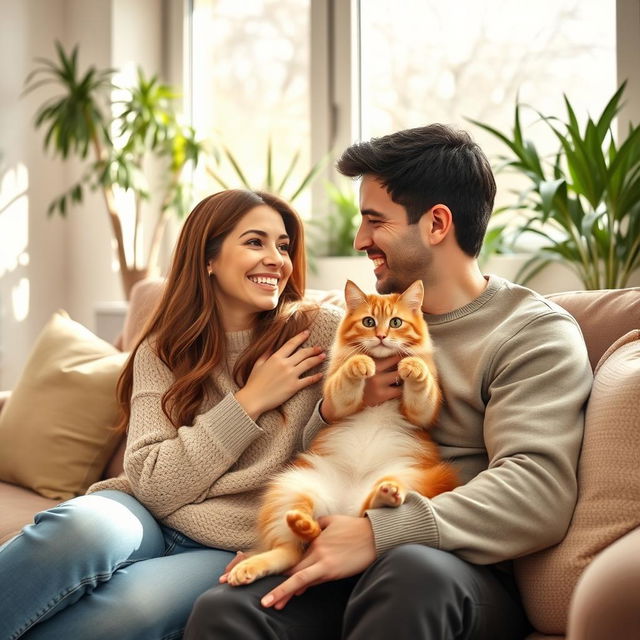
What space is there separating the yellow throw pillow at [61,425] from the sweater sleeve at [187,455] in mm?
512

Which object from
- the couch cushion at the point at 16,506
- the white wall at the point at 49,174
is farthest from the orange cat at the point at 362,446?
the white wall at the point at 49,174

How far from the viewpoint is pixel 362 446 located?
1.54 m

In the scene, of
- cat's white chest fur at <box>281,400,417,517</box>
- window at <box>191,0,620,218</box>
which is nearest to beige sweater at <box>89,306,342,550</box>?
cat's white chest fur at <box>281,400,417,517</box>

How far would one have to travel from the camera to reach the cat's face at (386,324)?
1.56 metres

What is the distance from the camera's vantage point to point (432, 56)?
3275 millimetres

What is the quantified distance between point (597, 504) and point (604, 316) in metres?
0.53

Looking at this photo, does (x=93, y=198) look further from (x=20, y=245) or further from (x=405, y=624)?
(x=405, y=624)

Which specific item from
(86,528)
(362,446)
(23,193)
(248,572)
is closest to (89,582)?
(86,528)

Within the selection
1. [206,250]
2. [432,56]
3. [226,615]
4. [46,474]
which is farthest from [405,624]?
[432,56]

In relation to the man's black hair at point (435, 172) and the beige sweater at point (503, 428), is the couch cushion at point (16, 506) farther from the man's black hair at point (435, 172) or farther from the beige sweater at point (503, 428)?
the man's black hair at point (435, 172)

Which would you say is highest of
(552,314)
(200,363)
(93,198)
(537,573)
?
(93,198)

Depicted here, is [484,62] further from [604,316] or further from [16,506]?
[16,506]

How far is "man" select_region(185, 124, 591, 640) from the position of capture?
4.02ft

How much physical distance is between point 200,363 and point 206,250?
286mm
